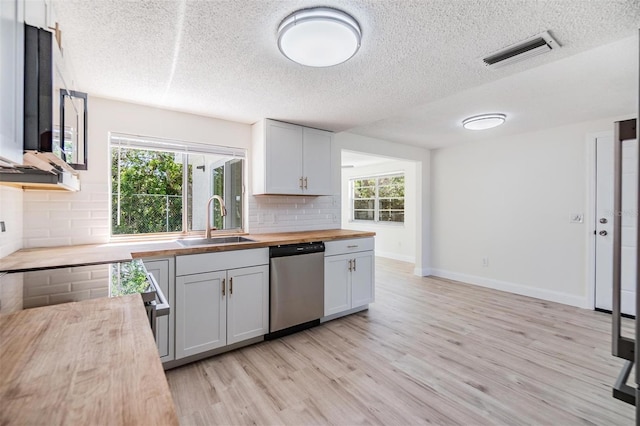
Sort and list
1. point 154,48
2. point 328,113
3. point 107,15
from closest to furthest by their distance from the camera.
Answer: point 107,15, point 154,48, point 328,113

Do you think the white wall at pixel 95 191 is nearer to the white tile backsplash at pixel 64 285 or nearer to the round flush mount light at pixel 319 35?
the white tile backsplash at pixel 64 285

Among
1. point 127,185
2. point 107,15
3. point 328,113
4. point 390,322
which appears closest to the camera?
point 107,15

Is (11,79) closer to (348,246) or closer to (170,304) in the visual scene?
(170,304)

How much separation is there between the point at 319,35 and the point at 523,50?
4.09 ft

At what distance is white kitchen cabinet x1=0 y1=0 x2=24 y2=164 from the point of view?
0.67m

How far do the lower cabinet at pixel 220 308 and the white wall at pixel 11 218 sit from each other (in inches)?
39.0

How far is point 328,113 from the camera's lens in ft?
9.44

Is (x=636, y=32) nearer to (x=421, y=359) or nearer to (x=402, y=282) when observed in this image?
(x=421, y=359)

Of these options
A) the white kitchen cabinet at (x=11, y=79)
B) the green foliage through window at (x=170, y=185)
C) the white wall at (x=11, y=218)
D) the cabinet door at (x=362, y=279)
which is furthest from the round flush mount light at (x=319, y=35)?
the cabinet door at (x=362, y=279)

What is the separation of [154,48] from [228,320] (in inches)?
78.8

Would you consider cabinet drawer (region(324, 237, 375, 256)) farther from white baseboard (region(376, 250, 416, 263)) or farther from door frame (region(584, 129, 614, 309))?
white baseboard (region(376, 250, 416, 263))

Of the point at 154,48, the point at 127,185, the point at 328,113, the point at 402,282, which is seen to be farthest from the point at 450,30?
the point at 402,282

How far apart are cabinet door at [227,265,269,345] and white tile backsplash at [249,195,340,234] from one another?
77 cm

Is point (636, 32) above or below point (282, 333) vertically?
above
